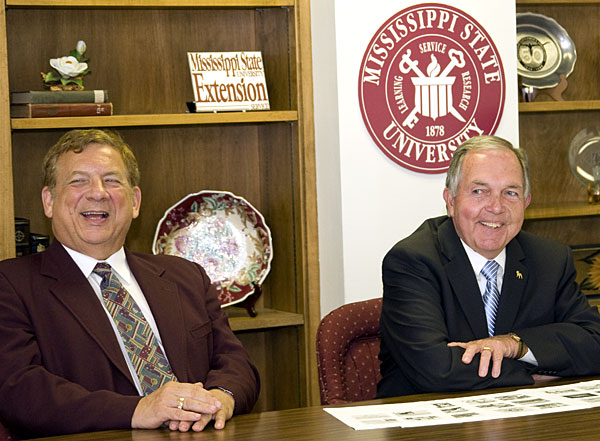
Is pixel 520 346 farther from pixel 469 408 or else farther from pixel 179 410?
pixel 179 410

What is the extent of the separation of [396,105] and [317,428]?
169cm

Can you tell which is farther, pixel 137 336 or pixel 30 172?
pixel 30 172

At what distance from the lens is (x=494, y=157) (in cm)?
258

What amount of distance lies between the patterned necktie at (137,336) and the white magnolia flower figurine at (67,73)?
97 centimetres

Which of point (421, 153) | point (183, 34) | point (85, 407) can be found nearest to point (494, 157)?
point (421, 153)

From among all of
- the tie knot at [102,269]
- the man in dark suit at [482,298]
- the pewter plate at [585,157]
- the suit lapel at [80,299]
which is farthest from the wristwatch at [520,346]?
the pewter plate at [585,157]

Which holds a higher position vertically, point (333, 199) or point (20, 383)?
point (333, 199)

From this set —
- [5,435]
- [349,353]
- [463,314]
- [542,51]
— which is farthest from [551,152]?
[5,435]

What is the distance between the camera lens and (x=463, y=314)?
2465 millimetres

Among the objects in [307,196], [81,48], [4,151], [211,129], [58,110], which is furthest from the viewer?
[211,129]

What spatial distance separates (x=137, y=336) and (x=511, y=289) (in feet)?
3.25

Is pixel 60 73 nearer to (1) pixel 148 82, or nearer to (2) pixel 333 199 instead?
(1) pixel 148 82

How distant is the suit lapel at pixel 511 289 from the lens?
2.48 m

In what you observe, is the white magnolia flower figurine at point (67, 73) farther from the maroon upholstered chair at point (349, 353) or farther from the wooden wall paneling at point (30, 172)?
the maroon upholstered chair at point (349, 353)
